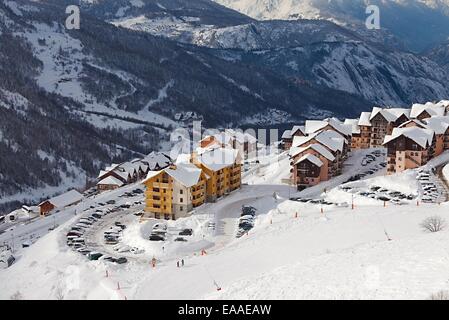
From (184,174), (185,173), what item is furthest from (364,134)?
(184,174)

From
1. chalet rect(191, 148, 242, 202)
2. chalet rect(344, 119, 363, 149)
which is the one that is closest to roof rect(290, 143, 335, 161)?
chalet rect(191, 148, 242, 202)

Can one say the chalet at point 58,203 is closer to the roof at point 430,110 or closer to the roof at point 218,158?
the roof at point 218,158

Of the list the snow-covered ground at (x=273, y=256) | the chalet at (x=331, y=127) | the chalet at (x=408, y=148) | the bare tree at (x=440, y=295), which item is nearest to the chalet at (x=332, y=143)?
the chalet at (x=331, y=127)

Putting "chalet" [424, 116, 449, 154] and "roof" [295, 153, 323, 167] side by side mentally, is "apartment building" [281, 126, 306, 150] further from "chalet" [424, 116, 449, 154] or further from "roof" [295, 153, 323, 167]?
"roof" [295, 153, 323, 167]

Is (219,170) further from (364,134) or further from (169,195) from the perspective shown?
(364,134)

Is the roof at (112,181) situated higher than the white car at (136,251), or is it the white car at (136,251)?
the white car at (136,251)

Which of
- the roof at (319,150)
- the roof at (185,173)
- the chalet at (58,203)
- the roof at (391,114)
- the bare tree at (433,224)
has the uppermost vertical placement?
the roof at (391,114)
